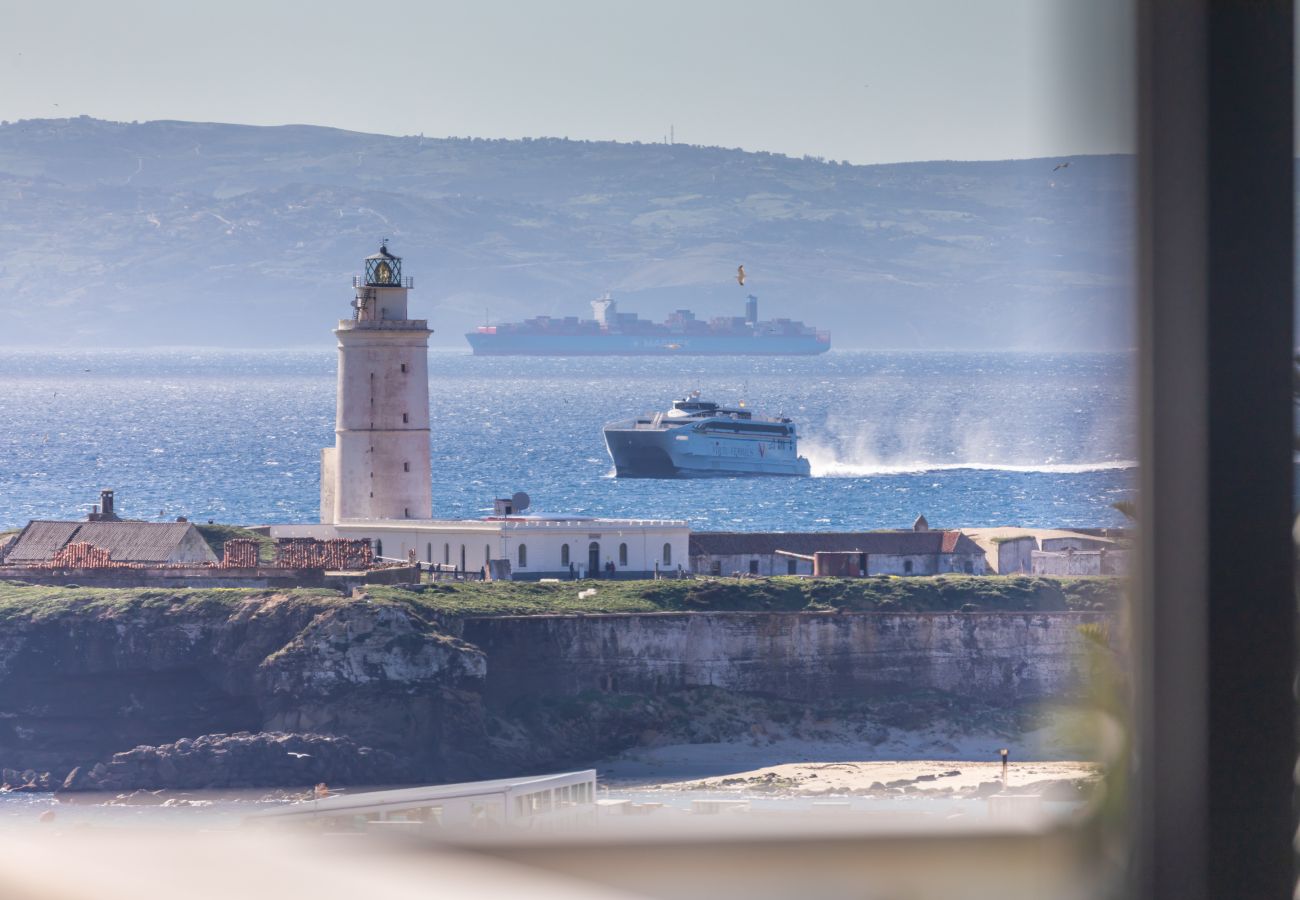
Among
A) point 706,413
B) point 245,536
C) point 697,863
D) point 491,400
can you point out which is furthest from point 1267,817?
point 491,400

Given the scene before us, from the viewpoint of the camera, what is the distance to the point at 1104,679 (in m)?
1.38

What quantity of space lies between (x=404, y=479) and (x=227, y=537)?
2.51 m

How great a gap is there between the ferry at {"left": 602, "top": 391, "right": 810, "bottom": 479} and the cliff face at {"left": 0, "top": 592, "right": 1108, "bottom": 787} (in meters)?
37.6

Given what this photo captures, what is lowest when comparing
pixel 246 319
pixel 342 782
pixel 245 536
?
pixel 342 782

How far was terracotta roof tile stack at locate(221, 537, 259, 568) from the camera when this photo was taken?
2288 centimetres

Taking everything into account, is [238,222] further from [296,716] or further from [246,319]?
[296,716]

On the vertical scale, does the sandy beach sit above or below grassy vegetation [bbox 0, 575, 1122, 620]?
below

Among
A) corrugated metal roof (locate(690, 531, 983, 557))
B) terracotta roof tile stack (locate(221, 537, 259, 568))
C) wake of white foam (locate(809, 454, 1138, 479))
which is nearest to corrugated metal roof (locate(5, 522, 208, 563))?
terracotta roof tile stack (locate(221, 537, 259, 568))

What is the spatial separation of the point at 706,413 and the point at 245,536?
115ft

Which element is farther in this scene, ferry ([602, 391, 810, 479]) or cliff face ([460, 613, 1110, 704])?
ferry ([602, 391, 810, 479])

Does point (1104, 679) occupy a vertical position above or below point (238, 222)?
below

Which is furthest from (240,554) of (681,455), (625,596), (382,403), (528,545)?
(681,455)

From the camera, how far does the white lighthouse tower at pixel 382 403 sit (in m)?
24.9

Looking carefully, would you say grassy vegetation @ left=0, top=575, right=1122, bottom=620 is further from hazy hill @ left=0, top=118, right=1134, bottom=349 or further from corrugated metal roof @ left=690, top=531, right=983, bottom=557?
hazy hill @ left=0, top=118, right=1134, bottom=349
